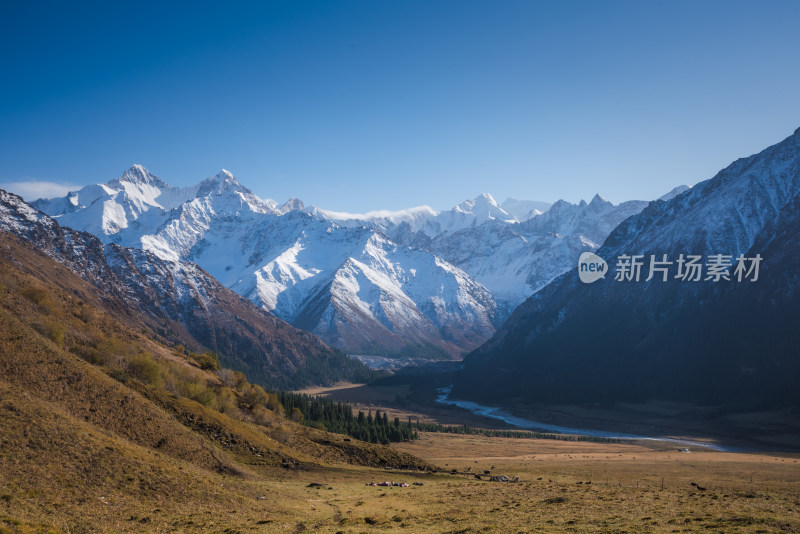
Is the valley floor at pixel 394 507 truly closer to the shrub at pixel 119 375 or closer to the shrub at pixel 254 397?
the shrub at pixel 119 375

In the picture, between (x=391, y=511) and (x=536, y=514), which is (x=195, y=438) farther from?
(x=536, y=514)

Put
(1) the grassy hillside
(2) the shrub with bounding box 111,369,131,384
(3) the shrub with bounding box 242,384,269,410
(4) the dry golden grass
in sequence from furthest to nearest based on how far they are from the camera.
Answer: (3) the shrub with bounding box 242,384,269,410, (2) the shrub with bounding box 111,369,131,384, (4) the dry golden grass, (1) the grassy hillside

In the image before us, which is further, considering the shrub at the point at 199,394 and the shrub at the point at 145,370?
the shrub at the point at 199,394

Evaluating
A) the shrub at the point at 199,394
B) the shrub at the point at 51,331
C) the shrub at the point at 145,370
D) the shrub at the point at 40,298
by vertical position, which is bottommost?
the shrub at the point at 199,394

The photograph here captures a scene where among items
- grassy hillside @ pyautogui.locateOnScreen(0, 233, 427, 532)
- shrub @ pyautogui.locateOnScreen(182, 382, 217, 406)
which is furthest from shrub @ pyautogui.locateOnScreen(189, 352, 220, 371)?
shrub @ pyautogui.locateOnScreen(182, 382, 217, 406)

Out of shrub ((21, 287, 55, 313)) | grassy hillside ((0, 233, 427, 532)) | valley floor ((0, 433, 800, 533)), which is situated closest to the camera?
valley floor ((0, 433, 800, 533))

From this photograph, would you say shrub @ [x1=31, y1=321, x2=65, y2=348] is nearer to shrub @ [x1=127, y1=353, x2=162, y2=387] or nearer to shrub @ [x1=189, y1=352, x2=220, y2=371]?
shrub @ [x1=127, y1=353, x2=162, y2=387]

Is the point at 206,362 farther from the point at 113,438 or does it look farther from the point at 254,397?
the point at 113,438

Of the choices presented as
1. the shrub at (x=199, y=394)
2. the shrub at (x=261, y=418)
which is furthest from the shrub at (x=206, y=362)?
the shrub at (x=199, y=394)

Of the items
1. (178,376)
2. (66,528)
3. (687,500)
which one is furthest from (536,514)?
(178,376)

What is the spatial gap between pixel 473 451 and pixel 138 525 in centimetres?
11379

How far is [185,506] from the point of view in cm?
4231

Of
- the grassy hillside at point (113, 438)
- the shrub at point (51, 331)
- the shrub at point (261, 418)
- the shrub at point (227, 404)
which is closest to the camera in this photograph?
the grassy hillside at point (113, 438)

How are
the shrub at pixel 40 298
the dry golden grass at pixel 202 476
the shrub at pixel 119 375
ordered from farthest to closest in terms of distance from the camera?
the shrub at pixel 40 298
the shrub at pixel 119 375
the dry golden grass at pixel 202 476
